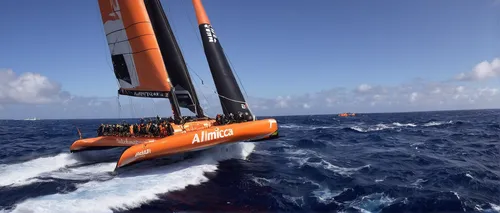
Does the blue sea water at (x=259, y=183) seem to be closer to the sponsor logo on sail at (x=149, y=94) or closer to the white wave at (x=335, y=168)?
the white wave at (x=335, y=168)

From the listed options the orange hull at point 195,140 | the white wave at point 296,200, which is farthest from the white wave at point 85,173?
the white wave at point 296,200

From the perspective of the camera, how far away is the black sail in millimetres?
19125

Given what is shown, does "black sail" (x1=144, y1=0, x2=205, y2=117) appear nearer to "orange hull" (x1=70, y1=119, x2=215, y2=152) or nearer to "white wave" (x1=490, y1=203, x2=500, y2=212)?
"orange hull" (x1=70, y1=119, x2=215, y2=152)

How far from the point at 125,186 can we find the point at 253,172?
5223 millimetres

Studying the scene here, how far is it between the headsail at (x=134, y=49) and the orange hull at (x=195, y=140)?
17.5ft

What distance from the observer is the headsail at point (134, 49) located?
17.1 metres

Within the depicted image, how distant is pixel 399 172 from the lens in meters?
12.9

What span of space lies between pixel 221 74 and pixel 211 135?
479cm

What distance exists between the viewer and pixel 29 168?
13.9 m

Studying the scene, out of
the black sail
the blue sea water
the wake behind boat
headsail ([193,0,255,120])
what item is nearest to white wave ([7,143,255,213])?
the blue sea water

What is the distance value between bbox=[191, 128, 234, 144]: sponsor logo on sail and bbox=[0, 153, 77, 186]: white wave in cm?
642

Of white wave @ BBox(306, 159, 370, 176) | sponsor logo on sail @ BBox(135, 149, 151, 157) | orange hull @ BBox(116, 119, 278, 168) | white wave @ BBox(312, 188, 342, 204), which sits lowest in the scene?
white wave @ BBox(312, 188, 342, 204)

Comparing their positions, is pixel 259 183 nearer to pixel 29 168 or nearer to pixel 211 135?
pixel 211 135

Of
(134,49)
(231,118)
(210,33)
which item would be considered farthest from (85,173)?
(210,33)
